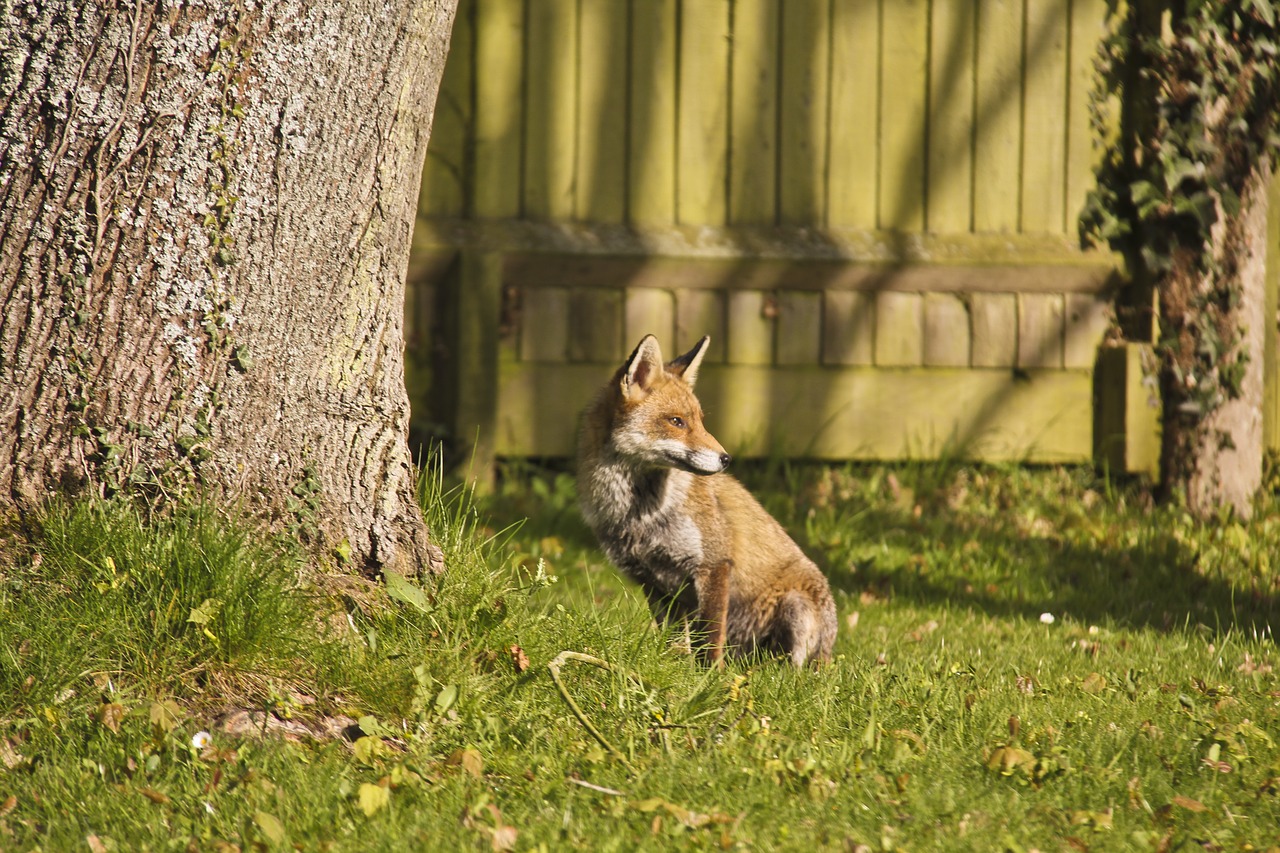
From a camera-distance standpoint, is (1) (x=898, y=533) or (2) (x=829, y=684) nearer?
(2) (x=829, y=684)

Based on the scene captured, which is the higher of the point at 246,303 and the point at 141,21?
the point at 141,21

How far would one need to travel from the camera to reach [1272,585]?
6.16 meters

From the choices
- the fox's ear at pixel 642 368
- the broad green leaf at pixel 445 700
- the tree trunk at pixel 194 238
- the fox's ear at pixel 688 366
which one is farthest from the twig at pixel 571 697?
the fox's ear at pixel 688 366

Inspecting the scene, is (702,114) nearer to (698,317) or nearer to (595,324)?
(698,317)

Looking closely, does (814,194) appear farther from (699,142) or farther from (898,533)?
(898,533)

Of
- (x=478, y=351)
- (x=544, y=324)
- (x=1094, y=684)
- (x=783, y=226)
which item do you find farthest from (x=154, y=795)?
(x=783, y=226)

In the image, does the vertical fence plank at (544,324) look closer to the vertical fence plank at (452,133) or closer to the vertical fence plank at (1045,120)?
the vertical fence plank at (452,133)

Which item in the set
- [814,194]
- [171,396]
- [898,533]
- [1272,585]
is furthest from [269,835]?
[814,194]

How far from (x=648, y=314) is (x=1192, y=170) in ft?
11.2

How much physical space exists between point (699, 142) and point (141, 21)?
4557mm

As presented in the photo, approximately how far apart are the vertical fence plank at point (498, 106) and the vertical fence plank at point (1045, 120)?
3.39 metres

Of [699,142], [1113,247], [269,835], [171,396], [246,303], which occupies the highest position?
[699,142]

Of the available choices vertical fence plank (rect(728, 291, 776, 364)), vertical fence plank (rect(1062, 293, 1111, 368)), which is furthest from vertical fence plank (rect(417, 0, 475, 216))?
vertical fence plank (rect(1062, 293, 1111, 368))

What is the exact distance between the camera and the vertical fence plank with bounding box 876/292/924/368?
7805 mm
